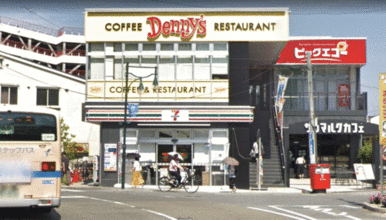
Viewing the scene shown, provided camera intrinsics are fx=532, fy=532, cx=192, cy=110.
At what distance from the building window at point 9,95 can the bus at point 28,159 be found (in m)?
35.3

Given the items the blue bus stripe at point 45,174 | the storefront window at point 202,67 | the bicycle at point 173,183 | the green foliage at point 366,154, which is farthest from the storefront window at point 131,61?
the blue bus stripe at point 45,174

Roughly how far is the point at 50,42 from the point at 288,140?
48.8 meters

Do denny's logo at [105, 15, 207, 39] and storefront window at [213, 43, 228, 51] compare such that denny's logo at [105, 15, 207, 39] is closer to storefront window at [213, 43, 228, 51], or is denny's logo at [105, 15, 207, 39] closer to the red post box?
storefront window at [213, 43, 228, 51]

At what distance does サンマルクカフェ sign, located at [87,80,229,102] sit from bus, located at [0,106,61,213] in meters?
19.3

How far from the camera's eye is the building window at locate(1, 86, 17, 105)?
45594 mm

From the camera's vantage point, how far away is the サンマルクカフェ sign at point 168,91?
31453 millimetres

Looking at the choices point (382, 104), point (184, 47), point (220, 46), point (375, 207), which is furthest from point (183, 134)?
point (375, 207)

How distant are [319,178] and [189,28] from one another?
11750 mm

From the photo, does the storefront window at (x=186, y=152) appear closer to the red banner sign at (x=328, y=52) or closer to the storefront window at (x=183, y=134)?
the storefront window at (x=183, y=134)

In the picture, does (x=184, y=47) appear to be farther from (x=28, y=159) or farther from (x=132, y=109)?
(x=28, y=159)

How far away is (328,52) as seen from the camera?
39875mm

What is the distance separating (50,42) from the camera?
7588 cm

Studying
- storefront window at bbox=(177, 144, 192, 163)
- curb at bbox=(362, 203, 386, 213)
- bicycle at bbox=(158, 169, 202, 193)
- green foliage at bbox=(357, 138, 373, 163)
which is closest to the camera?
curb at bbox=(362, 203, 386, 213)

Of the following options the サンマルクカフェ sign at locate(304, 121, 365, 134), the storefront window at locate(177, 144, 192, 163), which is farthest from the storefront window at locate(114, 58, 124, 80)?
Answer: the サンマルクカフェ sign at locate(304, 121, 365, 134)
